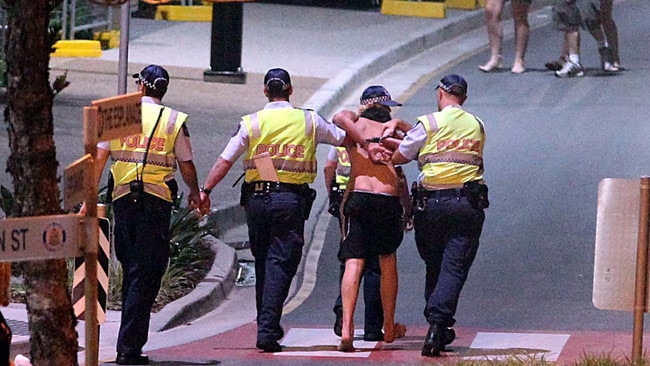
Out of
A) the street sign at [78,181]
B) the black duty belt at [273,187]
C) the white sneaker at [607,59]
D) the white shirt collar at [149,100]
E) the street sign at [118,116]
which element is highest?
the street sign at [118,116]

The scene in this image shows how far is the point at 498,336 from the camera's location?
1077cm

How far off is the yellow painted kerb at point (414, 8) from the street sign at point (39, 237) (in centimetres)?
1934

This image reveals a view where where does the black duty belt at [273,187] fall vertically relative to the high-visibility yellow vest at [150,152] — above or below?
below

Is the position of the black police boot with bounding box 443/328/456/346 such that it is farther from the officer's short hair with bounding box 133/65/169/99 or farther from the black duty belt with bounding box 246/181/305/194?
the officer's short hair with bounding box 133/65/169/99

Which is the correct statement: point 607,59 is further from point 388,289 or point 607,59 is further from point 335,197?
point 388,289

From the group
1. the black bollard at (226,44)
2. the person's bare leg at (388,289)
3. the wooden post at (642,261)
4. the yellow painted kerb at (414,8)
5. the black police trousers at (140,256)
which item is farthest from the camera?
the yellow painted kerb at (414,8)

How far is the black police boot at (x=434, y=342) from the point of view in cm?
1000

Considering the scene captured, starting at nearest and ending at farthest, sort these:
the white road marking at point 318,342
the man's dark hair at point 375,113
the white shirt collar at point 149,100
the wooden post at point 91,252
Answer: the wooden post at point 91,252
the white shirt collar at point 149,100
the white road marking at point 318,342
the man's dark hair at point 375,113

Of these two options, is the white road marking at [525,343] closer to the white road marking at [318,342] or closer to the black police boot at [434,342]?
the black police boot at [434,342]

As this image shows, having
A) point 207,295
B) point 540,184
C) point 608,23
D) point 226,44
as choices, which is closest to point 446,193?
point 207,295

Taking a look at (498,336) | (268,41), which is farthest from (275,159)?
(268,41)

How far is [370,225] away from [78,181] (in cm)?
387

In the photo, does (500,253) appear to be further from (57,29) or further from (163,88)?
(57,29)

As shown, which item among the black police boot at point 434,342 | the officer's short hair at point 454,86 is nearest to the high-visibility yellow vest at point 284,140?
the officer's short hair at point 454,86
